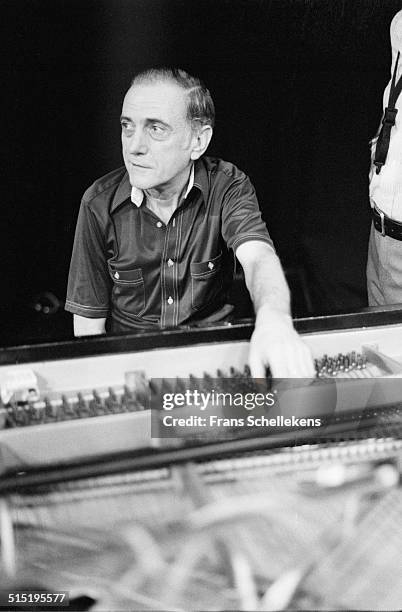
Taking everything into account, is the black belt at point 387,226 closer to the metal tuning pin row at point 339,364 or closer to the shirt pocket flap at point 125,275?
the shirt pocket flap at point 125,275

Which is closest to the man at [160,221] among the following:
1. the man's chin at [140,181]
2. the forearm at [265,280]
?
the man's chin at [140,181]

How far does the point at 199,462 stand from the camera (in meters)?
1.18

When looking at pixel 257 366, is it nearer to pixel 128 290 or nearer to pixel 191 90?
pixel 128 290

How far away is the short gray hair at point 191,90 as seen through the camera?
214 centimetres

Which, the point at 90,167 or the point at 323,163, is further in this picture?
the point at 323,163

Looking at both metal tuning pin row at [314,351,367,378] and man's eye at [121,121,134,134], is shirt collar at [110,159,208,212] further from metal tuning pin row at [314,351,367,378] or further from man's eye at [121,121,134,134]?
metal tuning pin row at [314,351,367,378]

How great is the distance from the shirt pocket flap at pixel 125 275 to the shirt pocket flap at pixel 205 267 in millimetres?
189

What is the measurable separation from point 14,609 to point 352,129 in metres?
2.92

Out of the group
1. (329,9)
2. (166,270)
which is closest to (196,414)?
(166,270)

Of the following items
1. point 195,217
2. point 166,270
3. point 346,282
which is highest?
point 195,217

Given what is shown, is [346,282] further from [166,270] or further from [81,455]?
[81,455]

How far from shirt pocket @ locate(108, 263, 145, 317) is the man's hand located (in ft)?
2.98

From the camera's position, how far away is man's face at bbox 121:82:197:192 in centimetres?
209

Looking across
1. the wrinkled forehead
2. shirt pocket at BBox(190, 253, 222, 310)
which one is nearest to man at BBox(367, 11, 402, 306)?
shirt pocket at BBox(190, 253, 222, 310)
